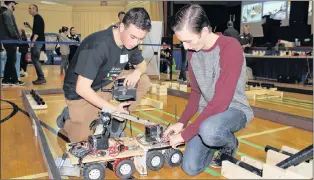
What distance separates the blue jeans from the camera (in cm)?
186

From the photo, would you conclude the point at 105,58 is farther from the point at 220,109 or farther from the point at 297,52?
the point at 297,52

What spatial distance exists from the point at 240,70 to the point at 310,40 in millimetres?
6960

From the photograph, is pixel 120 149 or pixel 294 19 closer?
pixel 120 149

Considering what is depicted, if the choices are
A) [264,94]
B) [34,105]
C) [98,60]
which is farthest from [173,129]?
[264,94]

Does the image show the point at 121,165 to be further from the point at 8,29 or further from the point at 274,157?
the point at 8,29

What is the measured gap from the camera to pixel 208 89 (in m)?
2.03

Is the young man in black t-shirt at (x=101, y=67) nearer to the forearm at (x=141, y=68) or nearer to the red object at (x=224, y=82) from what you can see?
the forearm at (x=141, y=68)

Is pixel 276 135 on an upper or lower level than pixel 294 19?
lower

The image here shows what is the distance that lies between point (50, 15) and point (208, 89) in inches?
697

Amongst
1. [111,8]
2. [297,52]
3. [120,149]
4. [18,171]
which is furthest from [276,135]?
[111,8]

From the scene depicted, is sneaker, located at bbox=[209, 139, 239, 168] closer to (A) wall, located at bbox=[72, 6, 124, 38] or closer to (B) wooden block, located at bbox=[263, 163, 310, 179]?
(B) wooden block, located at bbox=[263, 163, 310, 179]

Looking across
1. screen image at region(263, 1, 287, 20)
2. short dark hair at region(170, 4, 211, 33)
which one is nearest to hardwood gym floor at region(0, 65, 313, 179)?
short dark hair at region(170, 4, 211, 33)

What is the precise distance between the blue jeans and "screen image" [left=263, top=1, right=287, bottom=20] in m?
8.63

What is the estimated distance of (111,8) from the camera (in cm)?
1866
